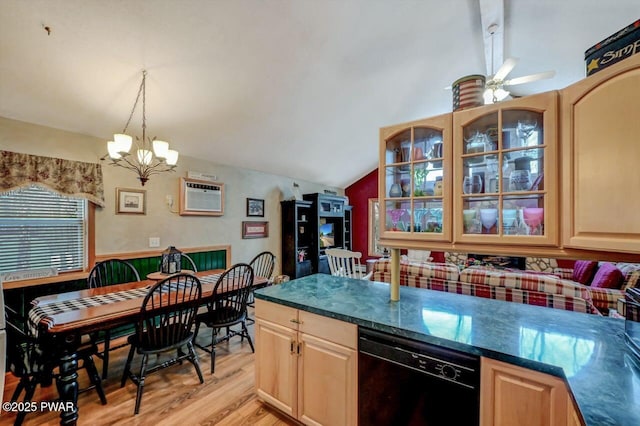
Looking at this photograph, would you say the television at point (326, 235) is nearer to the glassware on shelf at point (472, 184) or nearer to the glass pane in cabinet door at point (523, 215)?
the glassware on shelf at point (472, 184)

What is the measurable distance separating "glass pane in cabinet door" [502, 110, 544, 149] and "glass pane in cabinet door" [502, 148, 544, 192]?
0.05 meters

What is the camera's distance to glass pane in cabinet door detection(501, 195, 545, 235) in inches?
53.6

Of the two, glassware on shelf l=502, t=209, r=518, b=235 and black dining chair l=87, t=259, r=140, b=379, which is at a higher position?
glassware on shelf l=502, t=209, r=518, b=235

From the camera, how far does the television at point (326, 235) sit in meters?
6.07

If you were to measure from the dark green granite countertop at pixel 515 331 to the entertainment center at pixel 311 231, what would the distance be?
3220mm

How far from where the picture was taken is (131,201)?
3305 millimetres

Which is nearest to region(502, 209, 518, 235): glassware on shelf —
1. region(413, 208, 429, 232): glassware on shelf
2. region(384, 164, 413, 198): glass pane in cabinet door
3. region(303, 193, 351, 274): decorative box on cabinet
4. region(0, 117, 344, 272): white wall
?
region(413, 208, 429, 232): glassware on shelf

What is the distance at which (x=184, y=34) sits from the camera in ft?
7.32

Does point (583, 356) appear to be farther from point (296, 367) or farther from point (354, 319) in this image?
point (296, 367)

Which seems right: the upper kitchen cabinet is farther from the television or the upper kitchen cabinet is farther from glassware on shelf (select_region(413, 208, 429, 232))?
the television

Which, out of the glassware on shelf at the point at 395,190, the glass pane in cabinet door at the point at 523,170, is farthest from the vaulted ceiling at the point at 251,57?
the glass pane in cabinet door at the point at 523,170

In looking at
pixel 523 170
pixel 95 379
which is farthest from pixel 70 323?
pixel 523 170

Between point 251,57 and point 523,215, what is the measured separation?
8.48ft

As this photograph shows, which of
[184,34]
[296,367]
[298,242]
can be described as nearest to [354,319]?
[296,367]
